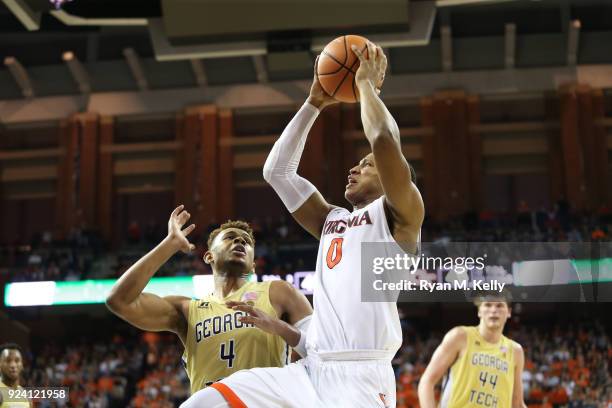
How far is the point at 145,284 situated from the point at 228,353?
23.9 inches

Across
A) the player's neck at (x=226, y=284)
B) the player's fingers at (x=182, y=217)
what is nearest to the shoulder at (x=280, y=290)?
the player's neck at (x=226, y=284)

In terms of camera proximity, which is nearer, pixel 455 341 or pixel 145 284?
pixel 145 284

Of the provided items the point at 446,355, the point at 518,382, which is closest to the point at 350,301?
the point at 446,355

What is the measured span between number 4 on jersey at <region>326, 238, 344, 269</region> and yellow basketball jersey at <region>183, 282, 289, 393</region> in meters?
0.83

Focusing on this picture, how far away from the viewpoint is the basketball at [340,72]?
398 cm

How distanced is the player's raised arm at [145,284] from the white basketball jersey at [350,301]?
0.73 m

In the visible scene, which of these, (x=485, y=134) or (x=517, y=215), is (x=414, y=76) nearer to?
(x=485, y=134)

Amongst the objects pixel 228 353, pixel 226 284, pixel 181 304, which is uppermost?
pixel 226 284

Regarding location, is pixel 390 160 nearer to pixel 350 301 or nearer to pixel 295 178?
pixel 350 301

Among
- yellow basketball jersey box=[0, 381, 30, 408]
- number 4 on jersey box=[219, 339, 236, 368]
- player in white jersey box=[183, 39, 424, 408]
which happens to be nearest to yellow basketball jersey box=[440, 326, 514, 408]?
number 4 on jersey box=[219, 339, 236, 368]

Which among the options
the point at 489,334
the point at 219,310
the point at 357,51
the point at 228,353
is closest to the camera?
the point at 357,51

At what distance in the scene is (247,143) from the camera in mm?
22328

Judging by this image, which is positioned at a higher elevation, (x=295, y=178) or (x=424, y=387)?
(x=295, y=178)

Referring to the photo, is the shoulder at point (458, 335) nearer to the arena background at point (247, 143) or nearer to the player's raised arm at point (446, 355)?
the player's raised arm at point (446, 355)
